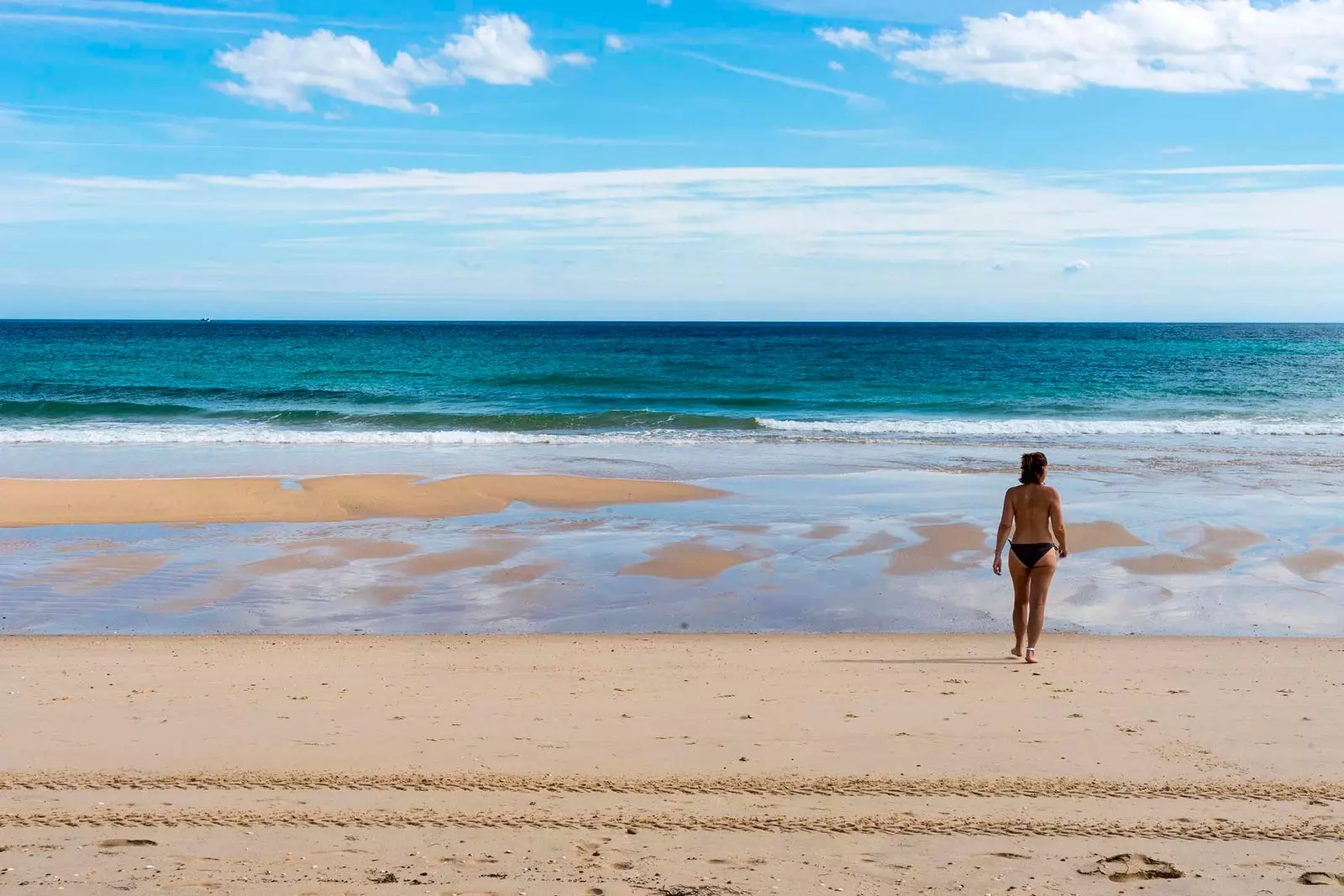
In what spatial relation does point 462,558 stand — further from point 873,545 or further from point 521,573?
point 873,545

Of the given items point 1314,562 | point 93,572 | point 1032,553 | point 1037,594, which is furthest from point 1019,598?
point 93,572

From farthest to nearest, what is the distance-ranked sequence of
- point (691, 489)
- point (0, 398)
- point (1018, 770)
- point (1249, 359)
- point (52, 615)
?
1. point (1249, 359)
2. point (0, 398)
3. point (691, 489)
4. point (52, 615)
5. point (1018, 770)

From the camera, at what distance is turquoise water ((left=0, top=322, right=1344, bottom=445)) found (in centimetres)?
2609

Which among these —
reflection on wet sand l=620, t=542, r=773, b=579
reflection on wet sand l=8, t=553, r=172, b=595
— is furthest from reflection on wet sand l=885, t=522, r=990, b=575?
reflection on wet sand l=8, t=553, r=172, b=595

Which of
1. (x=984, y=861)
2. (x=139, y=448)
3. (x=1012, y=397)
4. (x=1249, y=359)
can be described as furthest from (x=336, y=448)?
(x=1249, y=359)

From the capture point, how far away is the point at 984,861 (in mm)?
4172

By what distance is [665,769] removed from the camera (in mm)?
5133

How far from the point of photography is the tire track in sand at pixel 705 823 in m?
4.43

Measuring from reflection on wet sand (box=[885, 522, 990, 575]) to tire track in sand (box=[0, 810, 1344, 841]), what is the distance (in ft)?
18.6

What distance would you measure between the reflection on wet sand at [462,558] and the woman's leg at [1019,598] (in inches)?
201

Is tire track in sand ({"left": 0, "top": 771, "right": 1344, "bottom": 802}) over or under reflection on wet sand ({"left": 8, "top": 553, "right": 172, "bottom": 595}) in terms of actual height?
over

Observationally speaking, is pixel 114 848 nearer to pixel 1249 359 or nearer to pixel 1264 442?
pixel 1264 442

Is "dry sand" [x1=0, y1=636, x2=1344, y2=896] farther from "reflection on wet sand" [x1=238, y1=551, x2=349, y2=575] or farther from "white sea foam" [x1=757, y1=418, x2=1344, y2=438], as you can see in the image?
"white sea foam" [x1=757, y1=418, x2=1344, y2=438]

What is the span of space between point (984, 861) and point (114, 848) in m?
3.39
